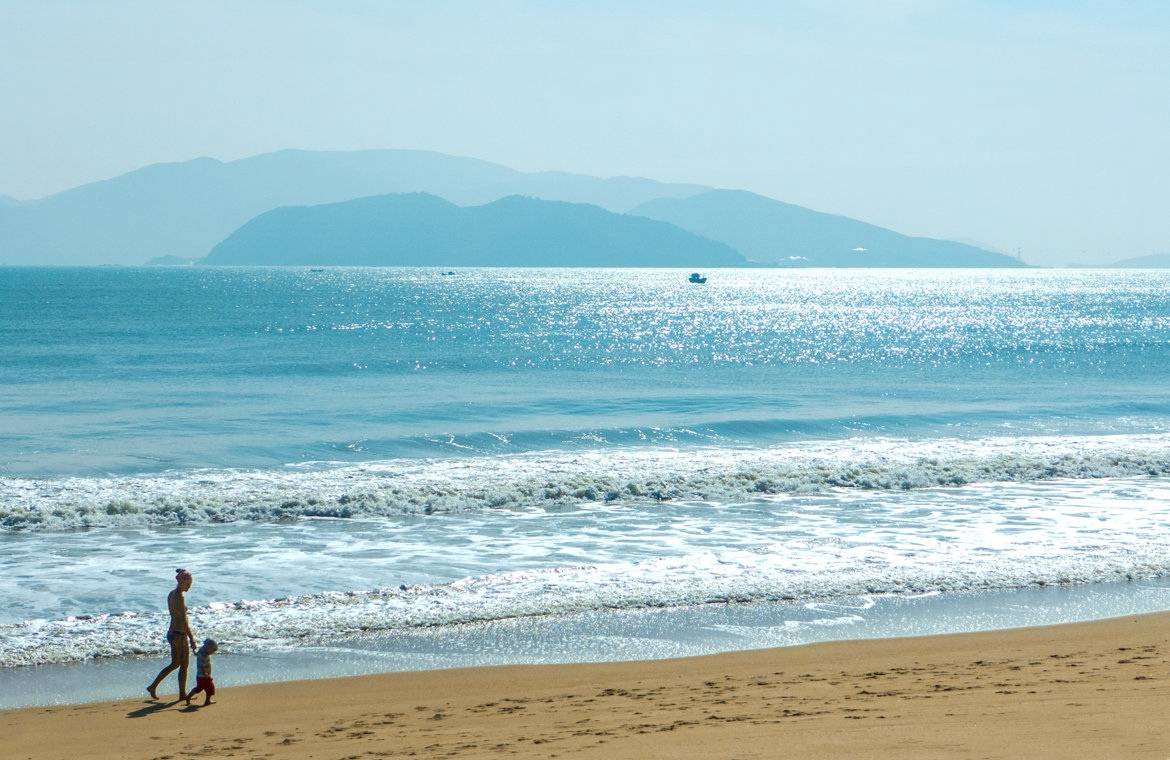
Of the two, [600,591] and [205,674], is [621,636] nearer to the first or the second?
[600,591]

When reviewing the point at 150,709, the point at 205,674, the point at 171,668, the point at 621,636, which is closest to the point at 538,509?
the point at 621,636

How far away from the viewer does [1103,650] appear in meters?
11.8

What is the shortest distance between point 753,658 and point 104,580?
9462 mm

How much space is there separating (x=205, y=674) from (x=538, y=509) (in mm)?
11696

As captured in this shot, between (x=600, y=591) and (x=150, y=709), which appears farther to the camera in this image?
(x=600, y=591)

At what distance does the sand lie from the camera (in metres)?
8.43

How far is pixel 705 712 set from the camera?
966cm

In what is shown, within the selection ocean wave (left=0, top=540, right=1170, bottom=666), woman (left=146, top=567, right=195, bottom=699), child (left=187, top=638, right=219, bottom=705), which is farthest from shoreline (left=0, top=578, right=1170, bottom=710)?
child (left=187, top=638, right=219, bottom=705)

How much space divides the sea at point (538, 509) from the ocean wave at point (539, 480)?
0.34ft

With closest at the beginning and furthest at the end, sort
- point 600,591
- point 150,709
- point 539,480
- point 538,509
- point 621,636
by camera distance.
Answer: point 150,709
point 621,636
point 600,591
point 538,509
point 539,480

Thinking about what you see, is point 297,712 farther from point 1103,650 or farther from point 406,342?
point 406,342

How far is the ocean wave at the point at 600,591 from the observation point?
13109mm

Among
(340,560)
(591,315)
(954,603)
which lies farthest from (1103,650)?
(591,315)

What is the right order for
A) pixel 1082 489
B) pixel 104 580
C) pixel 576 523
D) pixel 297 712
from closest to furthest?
pixel 297 712
pixel 104 580
pixel 576 523
pixel 1082 489
